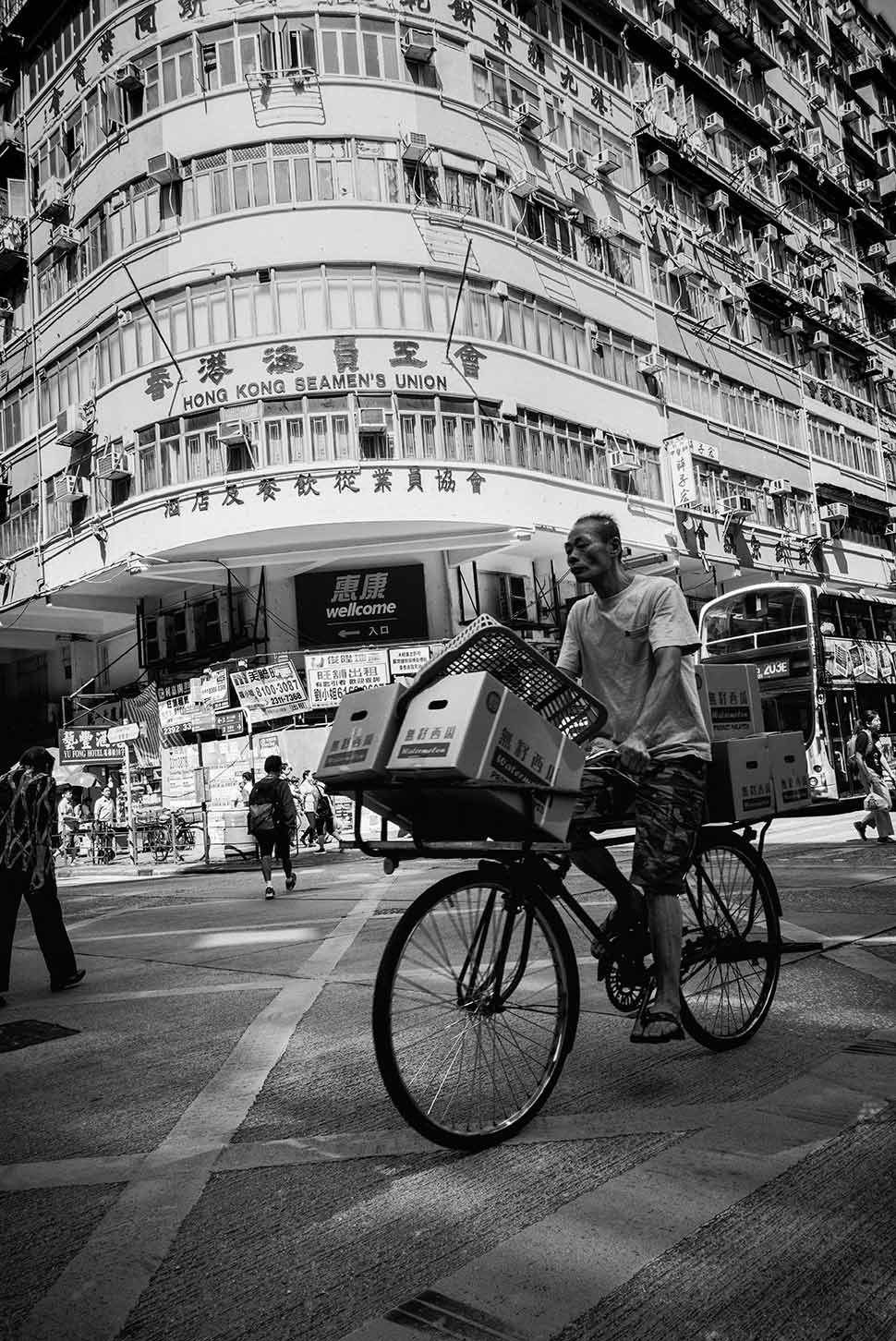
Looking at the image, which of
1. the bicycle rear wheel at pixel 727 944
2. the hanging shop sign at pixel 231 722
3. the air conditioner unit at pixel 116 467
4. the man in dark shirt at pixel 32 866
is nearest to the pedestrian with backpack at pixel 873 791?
the bicycle rear wheel at pixel 727 944

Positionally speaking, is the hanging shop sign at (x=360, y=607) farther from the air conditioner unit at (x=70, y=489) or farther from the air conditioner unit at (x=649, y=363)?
the air conditioner unit at (x=649, y=363)

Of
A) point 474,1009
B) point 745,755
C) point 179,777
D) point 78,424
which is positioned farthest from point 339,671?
point 474,1009

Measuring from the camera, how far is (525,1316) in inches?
73.6

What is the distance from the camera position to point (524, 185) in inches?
997

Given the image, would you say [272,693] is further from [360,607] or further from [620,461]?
[620,461]

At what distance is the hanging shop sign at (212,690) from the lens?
24141 mm

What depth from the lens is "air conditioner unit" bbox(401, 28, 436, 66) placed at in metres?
23.8

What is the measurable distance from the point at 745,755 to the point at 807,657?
15090mm

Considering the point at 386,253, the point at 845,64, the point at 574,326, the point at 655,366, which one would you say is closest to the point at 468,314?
the point at 386,253

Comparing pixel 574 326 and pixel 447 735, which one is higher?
pixel 574 326

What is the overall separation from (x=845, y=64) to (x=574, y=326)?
1216 inches

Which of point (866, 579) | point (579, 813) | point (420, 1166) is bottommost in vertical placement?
point (420, 1166)

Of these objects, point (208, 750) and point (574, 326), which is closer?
point (208, 750)

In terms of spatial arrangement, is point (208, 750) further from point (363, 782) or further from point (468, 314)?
point (363, 782)
